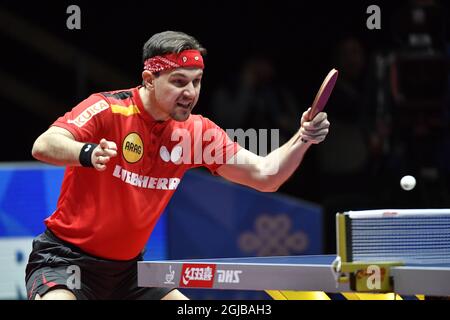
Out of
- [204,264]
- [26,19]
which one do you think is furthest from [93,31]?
[204,264]

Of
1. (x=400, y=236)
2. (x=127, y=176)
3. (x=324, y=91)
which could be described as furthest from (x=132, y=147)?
(x=400, y=236)

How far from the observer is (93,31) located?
29.1 ft

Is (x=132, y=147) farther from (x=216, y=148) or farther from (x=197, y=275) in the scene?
(x=197, y=275)

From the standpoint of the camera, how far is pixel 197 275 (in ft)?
14.1

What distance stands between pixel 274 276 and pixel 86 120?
126 cm

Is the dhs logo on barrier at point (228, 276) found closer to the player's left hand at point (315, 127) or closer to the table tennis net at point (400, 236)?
the table tennis net at point (400, 236)

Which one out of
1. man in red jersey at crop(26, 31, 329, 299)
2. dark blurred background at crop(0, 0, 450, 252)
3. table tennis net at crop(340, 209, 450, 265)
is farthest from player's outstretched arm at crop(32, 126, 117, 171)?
dark blurred background at crop(0, 0, 450, 252)

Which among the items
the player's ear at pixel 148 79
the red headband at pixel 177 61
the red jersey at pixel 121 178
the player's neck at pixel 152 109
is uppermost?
the red headband at pixel 177 61

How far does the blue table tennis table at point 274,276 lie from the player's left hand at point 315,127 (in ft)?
1.80

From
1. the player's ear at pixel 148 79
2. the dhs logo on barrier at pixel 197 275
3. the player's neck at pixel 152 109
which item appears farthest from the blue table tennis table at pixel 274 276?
the player's ear at pixel 148 79

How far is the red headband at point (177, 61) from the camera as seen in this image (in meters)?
4.94

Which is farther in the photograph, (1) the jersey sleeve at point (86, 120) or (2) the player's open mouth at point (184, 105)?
(2) the player's open mouth at point (184, 105)

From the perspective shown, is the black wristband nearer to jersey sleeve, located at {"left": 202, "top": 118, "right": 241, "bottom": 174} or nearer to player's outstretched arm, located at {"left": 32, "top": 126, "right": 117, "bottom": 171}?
player's outstretched arm, located at {"left": 32, "top": 126, "right": 117, "bottom": 171}

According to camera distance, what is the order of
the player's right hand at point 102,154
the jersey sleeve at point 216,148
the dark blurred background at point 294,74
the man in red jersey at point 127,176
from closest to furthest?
1. the player's right hand at point 102,154
2. the man in red jersey at point 127,176
3. the jersey sleeve at point 216,148
4. the dark blurred background at point 294,74
